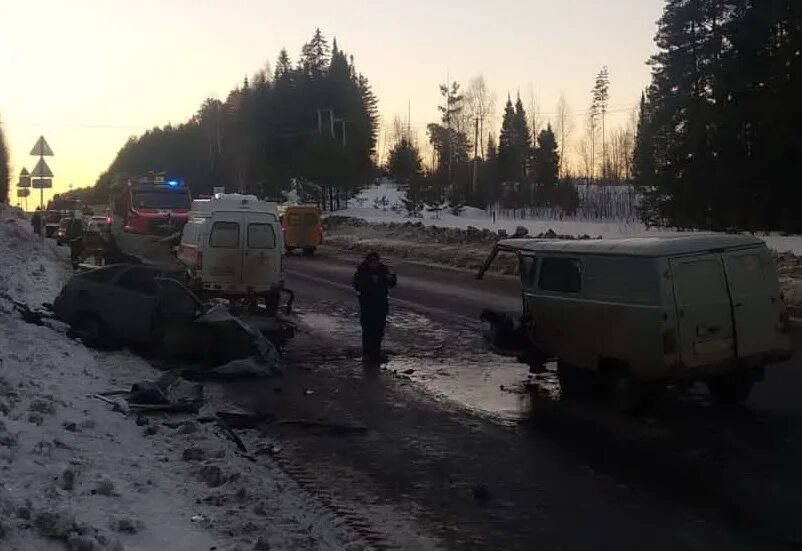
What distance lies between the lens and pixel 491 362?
44.1 ft

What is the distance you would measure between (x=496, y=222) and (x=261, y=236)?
3747cm

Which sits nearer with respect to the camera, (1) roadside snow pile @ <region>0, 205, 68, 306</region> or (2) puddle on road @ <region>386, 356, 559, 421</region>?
(2) puddle on road @ <region>386, 356, 559, 421</region>

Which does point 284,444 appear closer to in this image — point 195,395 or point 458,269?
point 195,395

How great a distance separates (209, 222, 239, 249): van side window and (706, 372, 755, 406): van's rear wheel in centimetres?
1066

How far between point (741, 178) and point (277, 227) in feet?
91.3

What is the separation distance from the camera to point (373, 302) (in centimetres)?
1397

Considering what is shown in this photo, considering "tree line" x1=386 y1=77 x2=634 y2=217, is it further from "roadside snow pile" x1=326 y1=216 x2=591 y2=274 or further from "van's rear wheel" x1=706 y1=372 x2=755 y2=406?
"van's rear wheel" x1=706 y1=372 x2=755 y2=406

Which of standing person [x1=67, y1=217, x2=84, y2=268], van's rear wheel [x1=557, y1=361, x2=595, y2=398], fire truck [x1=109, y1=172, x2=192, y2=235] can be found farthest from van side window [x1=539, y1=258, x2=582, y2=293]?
standing person [x1=67, y1=217, x2=84, y2=268]

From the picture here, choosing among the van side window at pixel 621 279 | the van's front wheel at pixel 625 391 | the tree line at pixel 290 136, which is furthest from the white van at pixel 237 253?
the tree line at pixel 290 136

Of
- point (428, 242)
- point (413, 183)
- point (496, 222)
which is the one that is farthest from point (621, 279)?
point (413, 183)

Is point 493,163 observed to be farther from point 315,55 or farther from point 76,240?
point 76,240

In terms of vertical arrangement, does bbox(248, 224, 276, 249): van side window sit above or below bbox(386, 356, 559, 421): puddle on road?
above

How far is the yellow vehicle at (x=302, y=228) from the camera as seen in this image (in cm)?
4106

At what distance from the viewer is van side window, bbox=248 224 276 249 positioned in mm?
18203
